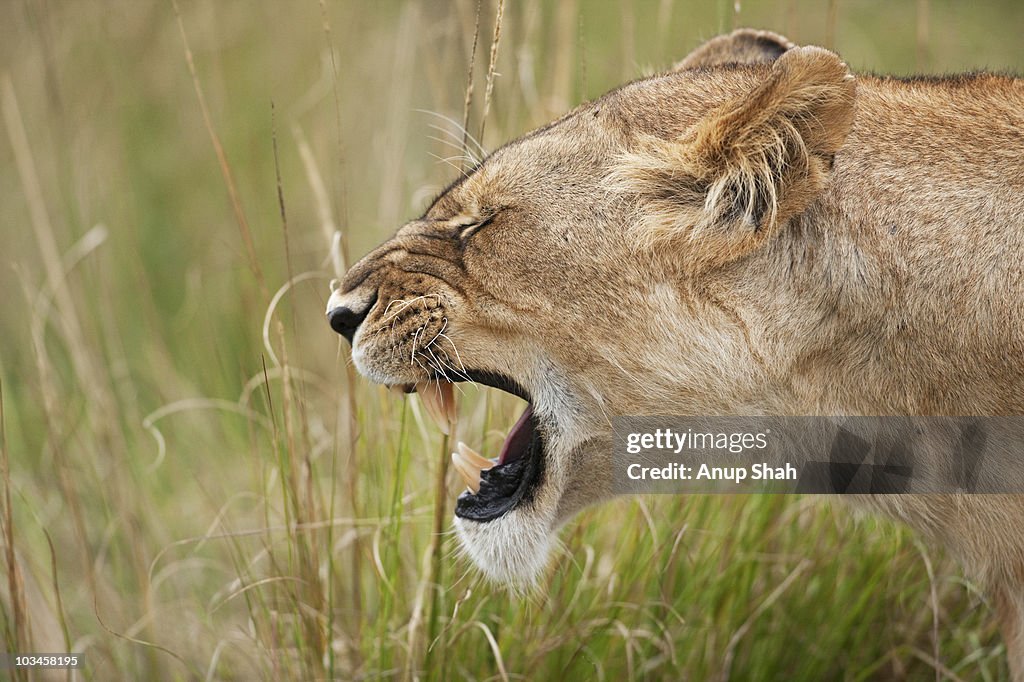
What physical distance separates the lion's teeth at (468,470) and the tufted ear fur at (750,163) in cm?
73

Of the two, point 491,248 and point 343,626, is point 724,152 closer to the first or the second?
point 491,248

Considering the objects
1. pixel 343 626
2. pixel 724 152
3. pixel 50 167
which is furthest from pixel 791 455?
pixel 50 167

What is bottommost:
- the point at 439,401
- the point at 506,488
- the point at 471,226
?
the point at 506,488

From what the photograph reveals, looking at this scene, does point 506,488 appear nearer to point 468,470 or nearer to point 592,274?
point 468,470

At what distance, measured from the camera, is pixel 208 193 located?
269 inches

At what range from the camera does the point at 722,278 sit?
93.8 inches

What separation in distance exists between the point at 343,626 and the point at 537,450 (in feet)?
3.78

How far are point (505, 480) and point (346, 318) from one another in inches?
22.0

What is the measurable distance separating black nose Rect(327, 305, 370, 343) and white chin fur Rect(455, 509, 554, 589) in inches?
21.3

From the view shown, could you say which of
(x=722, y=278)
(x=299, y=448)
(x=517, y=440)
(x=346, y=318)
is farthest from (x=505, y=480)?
(x=299, y=448)

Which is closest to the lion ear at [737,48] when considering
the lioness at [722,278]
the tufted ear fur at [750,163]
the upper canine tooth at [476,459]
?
the lioness at [722,278]

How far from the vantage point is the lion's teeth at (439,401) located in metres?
2.68

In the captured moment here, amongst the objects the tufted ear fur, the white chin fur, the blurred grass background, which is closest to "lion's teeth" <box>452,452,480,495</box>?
the white chin fur

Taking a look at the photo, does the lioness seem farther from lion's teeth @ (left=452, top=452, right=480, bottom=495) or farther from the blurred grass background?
Result: the blurred grass background
